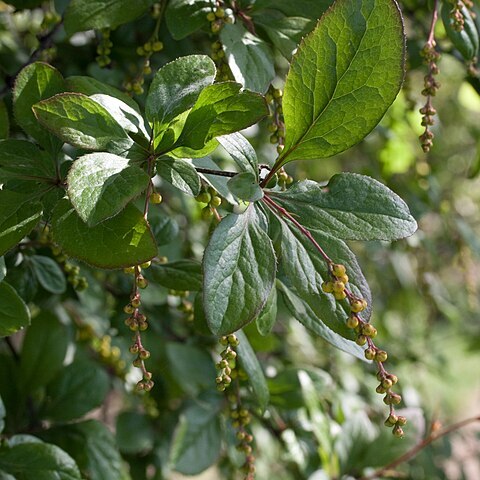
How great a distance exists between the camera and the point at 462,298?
2992mm

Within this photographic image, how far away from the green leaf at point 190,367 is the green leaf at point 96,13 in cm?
54

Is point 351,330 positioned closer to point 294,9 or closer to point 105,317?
point 294,9

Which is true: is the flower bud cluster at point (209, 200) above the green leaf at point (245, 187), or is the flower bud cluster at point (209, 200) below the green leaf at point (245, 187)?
below

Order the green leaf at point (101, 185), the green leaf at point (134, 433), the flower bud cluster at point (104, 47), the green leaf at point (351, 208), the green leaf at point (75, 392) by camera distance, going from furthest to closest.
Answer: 1. the green leaf at point (134, 433)
2. the green leaf at point (75, 392)
3. the flower bud cluster at point (104, 47)
4. the green leaf at point (351, 208)
5. the green leaf at point (101, 185)

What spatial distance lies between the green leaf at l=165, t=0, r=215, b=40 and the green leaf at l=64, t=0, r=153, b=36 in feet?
0.10

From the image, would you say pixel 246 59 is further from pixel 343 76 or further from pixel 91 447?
pixel 91 447

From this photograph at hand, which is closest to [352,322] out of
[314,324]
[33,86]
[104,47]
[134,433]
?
[314,324]

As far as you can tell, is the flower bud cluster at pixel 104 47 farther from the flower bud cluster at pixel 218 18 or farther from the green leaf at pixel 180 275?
the green leaf at pixel 180 275

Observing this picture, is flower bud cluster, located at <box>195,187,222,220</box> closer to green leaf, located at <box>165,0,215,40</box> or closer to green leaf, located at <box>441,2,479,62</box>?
green leaf, located at <box>165,0,215,40</box>

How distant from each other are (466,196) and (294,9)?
189cm

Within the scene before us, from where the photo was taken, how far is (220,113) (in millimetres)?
553

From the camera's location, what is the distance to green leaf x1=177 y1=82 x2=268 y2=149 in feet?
1.79

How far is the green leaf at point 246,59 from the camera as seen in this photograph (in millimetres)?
662

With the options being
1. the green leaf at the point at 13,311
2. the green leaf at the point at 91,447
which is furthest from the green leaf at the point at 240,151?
the green leaf at the point at 91,447
